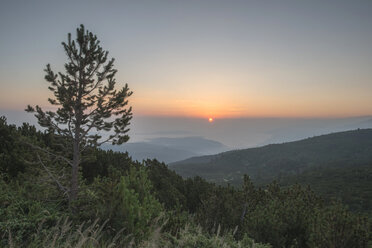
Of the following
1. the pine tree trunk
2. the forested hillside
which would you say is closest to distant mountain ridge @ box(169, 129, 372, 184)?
the forested hillside

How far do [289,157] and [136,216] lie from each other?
16448 cm

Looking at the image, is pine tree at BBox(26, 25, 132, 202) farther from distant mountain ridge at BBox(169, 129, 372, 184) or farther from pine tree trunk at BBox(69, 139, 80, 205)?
distant mountain ridge at BBox(169, 129, 372, 184)

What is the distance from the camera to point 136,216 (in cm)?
519

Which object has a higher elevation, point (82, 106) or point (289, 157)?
point (82, 106)

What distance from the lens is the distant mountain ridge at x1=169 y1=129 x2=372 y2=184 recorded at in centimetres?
12581

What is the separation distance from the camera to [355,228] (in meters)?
6.05

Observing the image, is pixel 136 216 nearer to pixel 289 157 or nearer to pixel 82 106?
pixel 82 106

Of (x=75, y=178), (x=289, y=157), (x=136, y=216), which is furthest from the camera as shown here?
(x=289, y=157)

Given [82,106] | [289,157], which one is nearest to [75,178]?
[82,106]

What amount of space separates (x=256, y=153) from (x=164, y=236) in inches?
6533

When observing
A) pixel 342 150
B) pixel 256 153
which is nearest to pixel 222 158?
pixel 256 153

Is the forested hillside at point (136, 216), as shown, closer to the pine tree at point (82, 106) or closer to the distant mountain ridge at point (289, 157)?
the pine tree at point (82, 106)

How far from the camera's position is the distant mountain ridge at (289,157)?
12581cm

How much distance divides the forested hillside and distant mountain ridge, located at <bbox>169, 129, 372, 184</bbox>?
112956 millimetres
